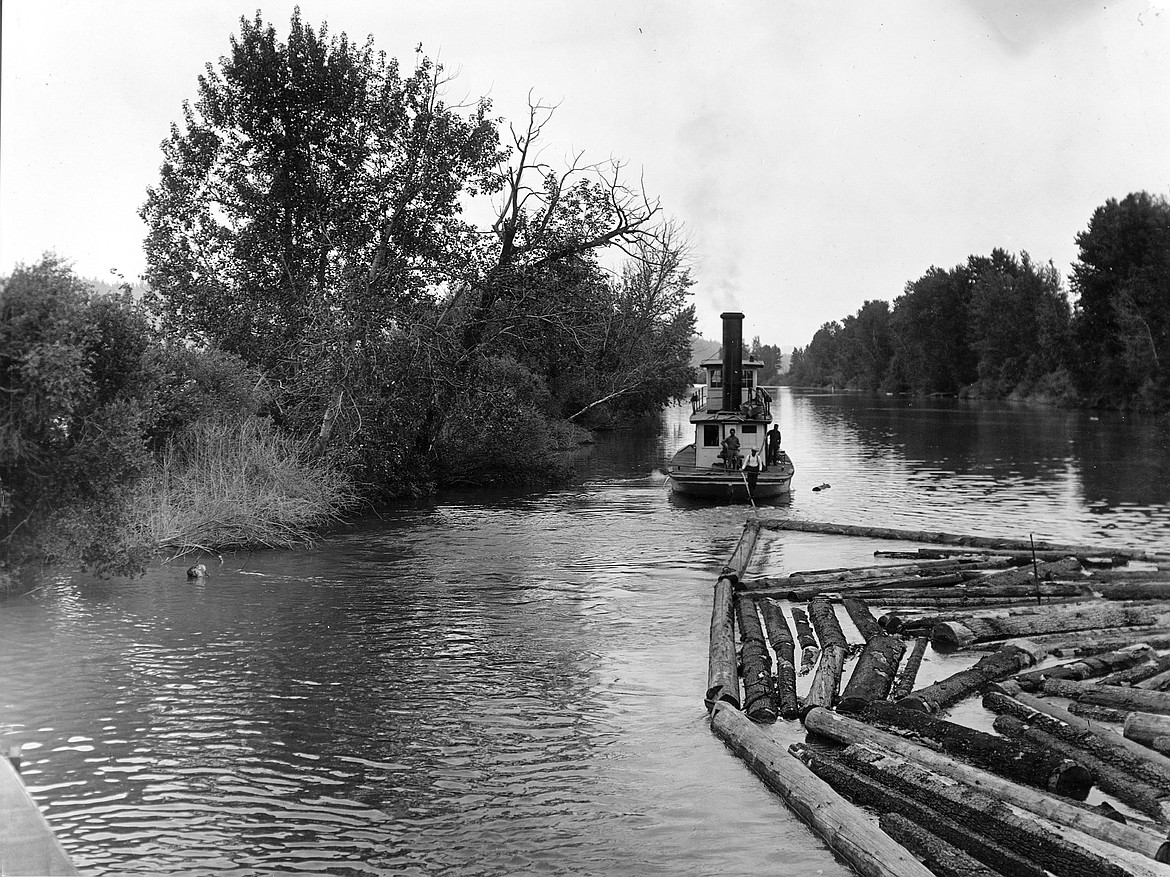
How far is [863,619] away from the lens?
14.1m

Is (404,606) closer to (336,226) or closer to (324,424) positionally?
(324,424)

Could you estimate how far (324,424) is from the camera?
1054 inches

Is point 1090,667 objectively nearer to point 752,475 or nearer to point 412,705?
point 412,705

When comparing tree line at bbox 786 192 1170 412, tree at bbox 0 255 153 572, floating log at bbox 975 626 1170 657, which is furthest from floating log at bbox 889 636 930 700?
tree line at bbox 786 192 1170 412

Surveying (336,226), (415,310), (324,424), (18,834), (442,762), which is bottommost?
(442,762)

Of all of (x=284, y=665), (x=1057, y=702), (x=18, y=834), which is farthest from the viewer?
(x=284, y=665)

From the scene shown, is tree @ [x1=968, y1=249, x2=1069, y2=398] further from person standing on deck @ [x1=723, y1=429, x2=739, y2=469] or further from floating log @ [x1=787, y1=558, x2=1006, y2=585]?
floating log @ [x1=787, y1=558, x2=1006, y2=585]

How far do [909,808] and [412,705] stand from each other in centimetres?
573

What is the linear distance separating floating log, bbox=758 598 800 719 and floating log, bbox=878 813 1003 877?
3.13m

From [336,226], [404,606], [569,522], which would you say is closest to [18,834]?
[404,606]

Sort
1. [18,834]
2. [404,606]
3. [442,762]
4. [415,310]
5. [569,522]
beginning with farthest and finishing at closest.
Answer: [415,310]
[569,522]
[404,606]
[442,762]
[18,834]

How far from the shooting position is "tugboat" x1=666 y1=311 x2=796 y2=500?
30.0m

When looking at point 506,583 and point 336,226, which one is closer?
point 506,583

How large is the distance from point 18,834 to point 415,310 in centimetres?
2360
